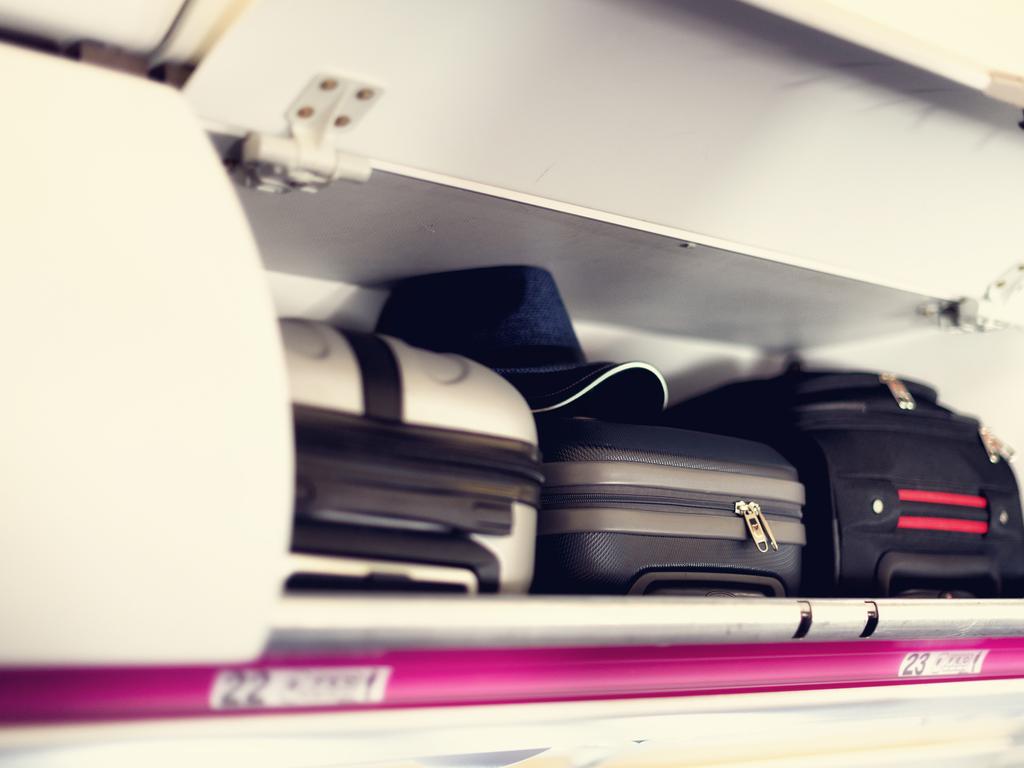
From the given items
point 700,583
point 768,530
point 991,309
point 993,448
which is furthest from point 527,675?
point 991,309

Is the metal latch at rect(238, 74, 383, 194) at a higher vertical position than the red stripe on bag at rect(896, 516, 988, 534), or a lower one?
higher

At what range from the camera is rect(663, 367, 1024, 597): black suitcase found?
4.59ft

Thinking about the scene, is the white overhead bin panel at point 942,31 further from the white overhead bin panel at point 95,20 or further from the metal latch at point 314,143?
the white overhead bin panel at point 95,20

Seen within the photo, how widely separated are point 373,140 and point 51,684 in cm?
61

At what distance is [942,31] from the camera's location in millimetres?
1035

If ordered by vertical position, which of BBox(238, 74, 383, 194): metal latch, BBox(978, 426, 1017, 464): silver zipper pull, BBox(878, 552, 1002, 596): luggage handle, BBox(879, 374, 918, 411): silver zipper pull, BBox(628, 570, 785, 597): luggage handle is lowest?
BBox(878, 552, 1002, 596): luggage handle

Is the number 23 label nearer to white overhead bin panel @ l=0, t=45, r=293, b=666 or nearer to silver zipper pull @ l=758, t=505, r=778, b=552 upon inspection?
silver zipper pull @ l=758, t=505, r=778, b=552

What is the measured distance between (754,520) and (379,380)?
23.1 inches

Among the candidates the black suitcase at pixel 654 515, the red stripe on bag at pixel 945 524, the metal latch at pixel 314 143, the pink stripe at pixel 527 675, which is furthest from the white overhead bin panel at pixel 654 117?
the pink stripe at pixel 527 675

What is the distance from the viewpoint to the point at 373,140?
3.34ft

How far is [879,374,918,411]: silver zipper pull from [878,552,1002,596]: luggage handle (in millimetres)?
240

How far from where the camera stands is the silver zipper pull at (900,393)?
153 cm

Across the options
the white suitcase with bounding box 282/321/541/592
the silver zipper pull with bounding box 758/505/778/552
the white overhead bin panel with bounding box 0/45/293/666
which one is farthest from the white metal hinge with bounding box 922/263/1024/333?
the white overhead bin panel with bounding box 0/45/293/666

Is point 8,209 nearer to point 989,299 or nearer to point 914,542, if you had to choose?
point 914,542
